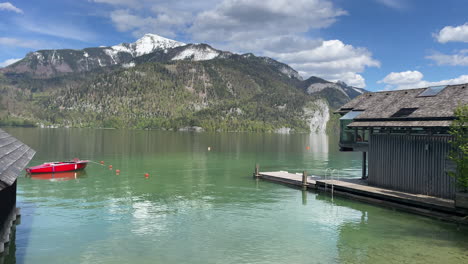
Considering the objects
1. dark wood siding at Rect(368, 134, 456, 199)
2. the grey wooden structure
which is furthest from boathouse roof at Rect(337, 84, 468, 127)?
dark wood siding at Rect(368, 134, 456, 199)

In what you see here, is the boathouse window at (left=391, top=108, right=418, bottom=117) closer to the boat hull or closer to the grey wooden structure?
the grey wooden structure

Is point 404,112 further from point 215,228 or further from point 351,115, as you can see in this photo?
point 215,228

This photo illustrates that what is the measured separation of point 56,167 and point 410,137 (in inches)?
1978

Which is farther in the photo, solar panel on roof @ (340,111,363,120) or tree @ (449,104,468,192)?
solar panel on roof @ (340,111,363,120)

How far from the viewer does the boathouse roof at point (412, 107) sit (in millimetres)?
35281

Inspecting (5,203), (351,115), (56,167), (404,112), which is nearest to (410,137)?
(404,112)

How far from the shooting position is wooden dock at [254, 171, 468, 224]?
3203cm

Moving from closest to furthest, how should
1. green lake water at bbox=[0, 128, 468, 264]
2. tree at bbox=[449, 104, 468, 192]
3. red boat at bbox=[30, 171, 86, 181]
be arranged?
green lake water at bbox=[0, 128, 468, 264] < tree at bbox=[449, 104, 468, 192] < red boat at bbox=[30, 171, 86, 181]

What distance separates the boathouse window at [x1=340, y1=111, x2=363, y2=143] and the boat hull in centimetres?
4158

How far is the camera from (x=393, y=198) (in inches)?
1426

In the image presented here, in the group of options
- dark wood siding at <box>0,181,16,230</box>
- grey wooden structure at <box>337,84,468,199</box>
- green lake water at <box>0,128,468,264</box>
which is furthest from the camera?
grey wooden structure at <box>337,84,468,199</box>

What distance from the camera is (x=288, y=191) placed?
1881 inches

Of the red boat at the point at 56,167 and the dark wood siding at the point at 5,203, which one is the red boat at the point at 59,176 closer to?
the red boat at the point at 56,167

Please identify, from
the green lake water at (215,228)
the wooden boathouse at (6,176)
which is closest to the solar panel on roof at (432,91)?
the green lake water at (215,228)
